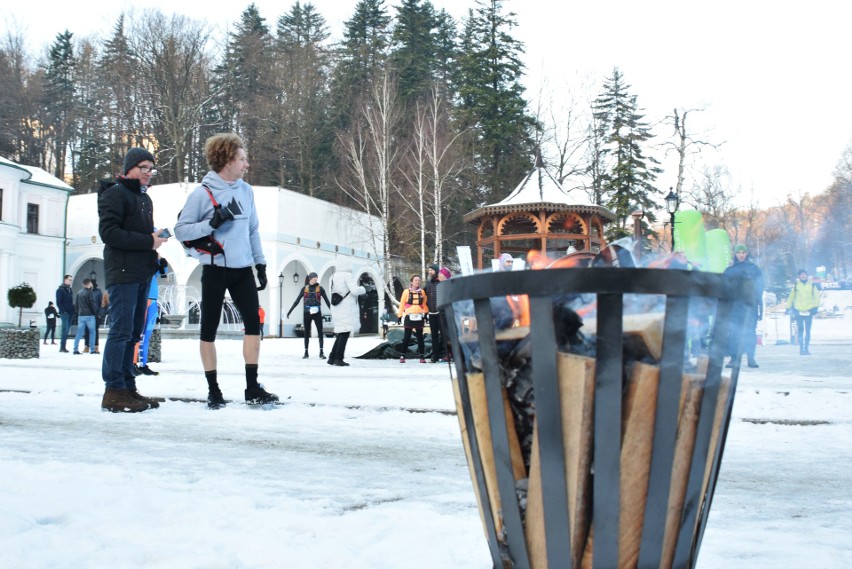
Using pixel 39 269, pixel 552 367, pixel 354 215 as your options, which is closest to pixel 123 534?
pixel 552 367

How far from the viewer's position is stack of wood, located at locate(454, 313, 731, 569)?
1.22 m

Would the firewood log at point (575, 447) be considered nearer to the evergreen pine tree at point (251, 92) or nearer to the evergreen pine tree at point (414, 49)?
the evergreen pine tree at point (414, 49)

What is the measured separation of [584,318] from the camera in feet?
4.15

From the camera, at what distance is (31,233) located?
123 feet

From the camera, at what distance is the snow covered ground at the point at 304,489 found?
1.77 m

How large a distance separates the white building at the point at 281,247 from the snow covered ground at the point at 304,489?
27.3m

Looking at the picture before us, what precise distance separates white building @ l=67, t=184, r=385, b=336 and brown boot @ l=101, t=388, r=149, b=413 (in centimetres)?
2644

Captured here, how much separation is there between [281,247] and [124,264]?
2978cm

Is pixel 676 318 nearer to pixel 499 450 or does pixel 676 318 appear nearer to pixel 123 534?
pixel 499 450

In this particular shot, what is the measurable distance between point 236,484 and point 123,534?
0.63 metres

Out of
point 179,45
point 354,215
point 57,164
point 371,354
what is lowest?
point 371,354

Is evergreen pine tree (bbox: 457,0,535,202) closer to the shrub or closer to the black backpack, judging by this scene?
the shrub

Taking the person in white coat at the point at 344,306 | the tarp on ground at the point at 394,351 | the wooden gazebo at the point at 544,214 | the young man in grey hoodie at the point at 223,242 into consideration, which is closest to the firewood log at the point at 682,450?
the young man in grey hoodie at the point at 223,242

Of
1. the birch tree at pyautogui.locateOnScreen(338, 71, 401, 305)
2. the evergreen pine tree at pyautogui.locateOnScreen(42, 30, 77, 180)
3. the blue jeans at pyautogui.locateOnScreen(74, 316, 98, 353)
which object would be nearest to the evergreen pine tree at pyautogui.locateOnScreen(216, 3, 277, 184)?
the birch tree at pyautogui.locateOnScreen(338, 71, 401, 305)
